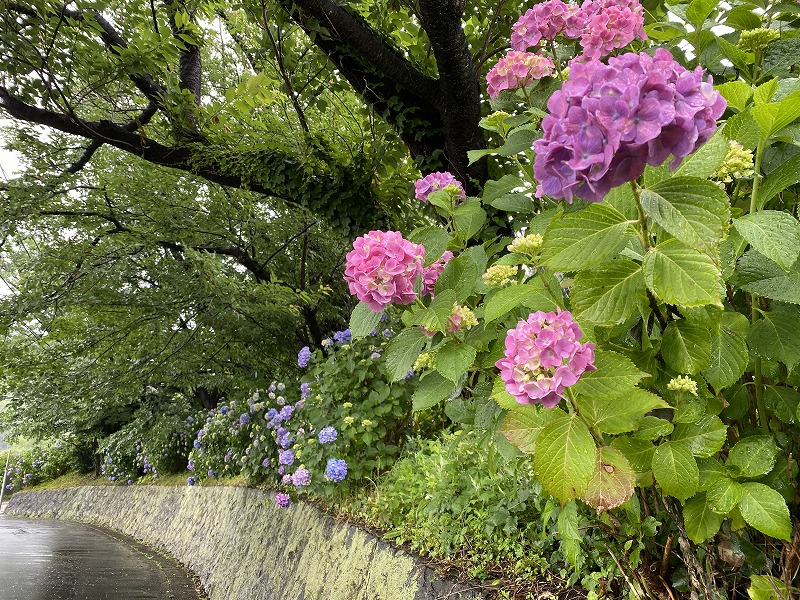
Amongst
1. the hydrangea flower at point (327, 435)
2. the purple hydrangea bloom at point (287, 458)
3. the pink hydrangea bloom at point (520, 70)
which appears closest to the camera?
the pink hydrangea bloom at point (520, 70)

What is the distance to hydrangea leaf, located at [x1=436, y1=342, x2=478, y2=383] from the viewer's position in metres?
1.11

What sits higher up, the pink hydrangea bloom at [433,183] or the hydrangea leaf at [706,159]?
the pink hydrangea bloom at [433,183]

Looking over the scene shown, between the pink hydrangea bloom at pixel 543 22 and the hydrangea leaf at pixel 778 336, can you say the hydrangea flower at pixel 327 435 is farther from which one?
the hydrangea leaf at pixel 778 336

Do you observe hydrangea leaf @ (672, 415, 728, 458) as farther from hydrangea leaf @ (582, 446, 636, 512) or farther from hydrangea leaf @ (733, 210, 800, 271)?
hydrangea leaf @ (733, 210, 800, 271)

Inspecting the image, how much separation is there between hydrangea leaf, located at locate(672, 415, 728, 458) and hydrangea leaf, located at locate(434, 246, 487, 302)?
493mm

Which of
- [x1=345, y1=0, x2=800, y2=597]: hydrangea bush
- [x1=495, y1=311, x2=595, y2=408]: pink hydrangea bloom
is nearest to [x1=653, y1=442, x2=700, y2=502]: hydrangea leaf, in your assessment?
[x1=345, y1=0, x2=800, y2=597]: hydrangea bush

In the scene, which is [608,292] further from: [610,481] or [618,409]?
[610,481]

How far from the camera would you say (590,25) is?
1292 mm

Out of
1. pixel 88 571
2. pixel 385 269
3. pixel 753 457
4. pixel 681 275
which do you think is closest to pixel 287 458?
pixel 385 269

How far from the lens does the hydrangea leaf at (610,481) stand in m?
0.91

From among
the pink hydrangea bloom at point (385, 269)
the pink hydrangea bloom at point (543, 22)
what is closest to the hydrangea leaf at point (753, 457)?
the pink hydrangea bloom at point (385, 269)

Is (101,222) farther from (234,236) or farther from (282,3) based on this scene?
(282,3)

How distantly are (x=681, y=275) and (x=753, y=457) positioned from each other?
0.50m

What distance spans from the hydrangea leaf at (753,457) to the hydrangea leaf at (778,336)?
163 millimetres
